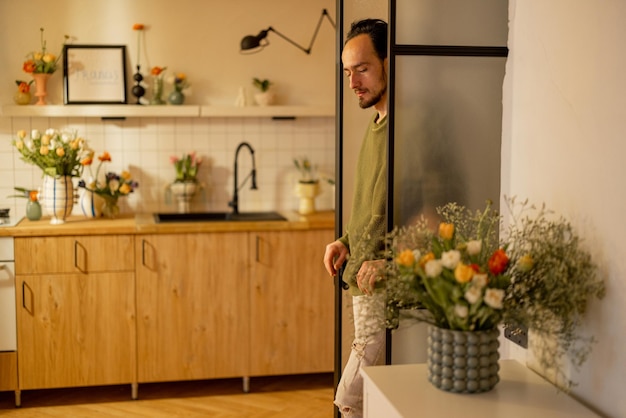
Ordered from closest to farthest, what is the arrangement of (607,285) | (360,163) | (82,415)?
1. (607,285)
2. (360,163)
3. (82,415)

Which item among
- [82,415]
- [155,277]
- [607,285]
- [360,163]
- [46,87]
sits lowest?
[82,415]

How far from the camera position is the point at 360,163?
286cm

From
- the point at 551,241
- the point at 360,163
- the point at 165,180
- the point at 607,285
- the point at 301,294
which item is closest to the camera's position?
the point at 607,285

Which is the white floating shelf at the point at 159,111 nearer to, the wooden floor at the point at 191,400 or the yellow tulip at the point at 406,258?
the wooden floor at the point at 191,400

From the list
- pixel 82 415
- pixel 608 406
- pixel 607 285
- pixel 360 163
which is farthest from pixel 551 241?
pixel 82 415

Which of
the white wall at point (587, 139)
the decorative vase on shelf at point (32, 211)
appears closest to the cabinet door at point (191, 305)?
the decorative vase on shelf at point (32, 211)

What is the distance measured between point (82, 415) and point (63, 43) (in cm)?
195

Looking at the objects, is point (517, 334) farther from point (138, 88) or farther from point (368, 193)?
point (138, 88)

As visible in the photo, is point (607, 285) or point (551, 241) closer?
point (607, 285)

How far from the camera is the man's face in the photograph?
2736 millimetres

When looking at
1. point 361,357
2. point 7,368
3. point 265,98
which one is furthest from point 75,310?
point 361,357

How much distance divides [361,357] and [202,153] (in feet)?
7.72

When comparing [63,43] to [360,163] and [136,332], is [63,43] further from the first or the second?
[360,163]

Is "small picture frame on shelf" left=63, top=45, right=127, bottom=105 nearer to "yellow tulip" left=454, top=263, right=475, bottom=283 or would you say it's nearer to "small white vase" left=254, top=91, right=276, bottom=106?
"small white vase" left=254, top=91, right=276, bottom=106
